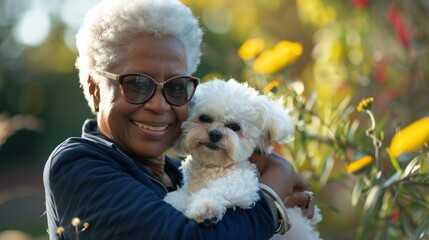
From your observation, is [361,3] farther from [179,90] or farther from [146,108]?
[146,108]

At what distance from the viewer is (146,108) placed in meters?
2.47

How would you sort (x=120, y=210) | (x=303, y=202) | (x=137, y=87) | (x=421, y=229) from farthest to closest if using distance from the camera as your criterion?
(x=303, y=202), (x=421, y=229), (x=137, y=87), (x=120, y=210)

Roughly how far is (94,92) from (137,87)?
0.31 m

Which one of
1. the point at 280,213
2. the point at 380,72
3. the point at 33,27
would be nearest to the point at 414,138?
the point at 280,213

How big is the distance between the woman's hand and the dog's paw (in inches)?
14.3

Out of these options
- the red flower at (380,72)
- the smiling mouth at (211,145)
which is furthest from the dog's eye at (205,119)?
the red flower at (380,72)

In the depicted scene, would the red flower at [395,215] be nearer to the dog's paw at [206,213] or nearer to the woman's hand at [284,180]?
the woman's hand at [284,180]

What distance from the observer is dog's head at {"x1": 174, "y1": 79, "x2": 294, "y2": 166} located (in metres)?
2.65

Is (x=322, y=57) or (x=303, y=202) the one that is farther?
(x=322, y=57)

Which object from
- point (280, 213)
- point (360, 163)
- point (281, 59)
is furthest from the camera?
point (281, 59)

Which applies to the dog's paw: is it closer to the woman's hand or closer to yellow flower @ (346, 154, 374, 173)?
the woman's hand

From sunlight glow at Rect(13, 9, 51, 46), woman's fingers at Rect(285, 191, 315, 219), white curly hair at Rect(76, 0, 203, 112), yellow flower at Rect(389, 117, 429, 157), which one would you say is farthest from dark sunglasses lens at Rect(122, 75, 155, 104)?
sunlight glow at Rect(13, 9, 51, 46)

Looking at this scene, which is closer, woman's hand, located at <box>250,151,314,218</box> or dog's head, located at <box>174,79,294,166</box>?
woman's hand, located at <box>250,151,314,218</box>

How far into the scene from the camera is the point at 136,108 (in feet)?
8.11
